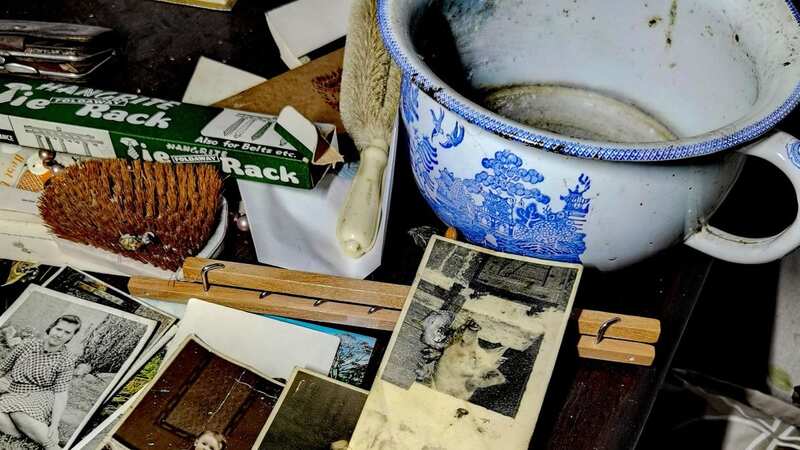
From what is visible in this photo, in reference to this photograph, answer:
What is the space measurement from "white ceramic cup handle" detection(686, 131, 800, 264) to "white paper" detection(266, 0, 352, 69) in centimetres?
41

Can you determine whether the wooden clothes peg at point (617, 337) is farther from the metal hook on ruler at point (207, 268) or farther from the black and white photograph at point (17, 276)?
the black and white photograph at point (17, 276)

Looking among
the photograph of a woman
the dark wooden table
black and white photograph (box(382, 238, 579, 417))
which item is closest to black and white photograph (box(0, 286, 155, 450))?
the photograph of a woman

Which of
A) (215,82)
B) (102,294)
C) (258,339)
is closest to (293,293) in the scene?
(258,339)

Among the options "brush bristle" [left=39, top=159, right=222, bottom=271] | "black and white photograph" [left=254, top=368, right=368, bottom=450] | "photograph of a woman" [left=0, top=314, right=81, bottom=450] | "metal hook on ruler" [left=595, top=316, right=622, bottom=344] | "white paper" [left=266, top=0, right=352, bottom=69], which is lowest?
"photograph of a woman" [left=0, top=314, right=81, bottom=450]

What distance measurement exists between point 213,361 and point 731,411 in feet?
1.79

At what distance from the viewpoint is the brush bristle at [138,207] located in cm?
56

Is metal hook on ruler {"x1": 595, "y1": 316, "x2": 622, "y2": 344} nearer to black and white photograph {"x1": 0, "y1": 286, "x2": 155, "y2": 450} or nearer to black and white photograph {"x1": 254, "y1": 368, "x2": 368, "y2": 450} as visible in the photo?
black and white photograph {"x1": 254, "y1": 368, "x2": 368, "y2": 450}

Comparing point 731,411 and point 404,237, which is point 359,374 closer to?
point 404,237

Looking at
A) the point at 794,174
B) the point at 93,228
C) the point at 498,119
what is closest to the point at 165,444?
the point at 93,228

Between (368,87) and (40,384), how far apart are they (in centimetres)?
31

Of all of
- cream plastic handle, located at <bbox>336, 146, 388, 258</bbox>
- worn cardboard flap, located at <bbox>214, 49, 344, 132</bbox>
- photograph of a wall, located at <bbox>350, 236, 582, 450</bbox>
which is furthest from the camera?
worn cardboard flap, located at <bbox>214, 49, 344, 132</bbox>

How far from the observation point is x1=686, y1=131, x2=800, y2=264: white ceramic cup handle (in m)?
0.44

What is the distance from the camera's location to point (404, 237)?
0.61m

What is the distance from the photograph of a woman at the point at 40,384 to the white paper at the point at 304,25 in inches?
13.4
